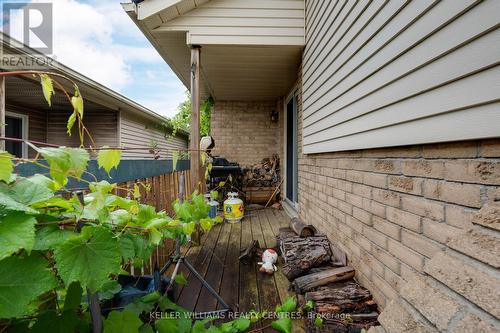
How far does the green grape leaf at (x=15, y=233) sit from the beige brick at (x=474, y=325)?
1037 mm

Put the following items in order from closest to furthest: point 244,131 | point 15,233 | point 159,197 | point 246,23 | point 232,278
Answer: point 15,233 → point 232,278 → point 159,197 → point 246,23 → point 244,131

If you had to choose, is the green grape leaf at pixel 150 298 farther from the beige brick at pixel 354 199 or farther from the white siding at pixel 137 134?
the white siding at pixel 137 134

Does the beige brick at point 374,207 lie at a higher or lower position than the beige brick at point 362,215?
higher

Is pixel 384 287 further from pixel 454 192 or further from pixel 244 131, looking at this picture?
pixel 244 131

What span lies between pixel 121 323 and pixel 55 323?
0.21 metres

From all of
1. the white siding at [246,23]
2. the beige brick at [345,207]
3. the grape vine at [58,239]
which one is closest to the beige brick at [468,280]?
the grape vine at [58,239]

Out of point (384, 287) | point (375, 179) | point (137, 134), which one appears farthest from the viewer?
point (137, 134)

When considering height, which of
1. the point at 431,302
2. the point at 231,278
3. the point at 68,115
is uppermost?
the point at 68,115

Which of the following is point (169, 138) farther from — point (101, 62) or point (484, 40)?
point (101, 62)

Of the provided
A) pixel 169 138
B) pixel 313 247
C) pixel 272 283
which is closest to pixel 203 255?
pixel 272 283

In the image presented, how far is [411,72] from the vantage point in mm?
1427

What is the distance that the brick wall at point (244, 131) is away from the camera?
712 cm

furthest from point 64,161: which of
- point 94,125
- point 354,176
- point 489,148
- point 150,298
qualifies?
point 94,125

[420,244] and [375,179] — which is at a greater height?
[375,179]
